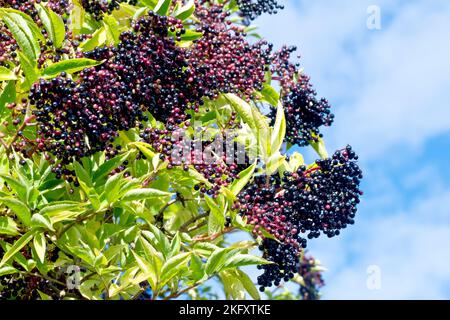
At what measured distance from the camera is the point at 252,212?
11.0 ft

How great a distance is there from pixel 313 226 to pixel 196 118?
99 centimetres

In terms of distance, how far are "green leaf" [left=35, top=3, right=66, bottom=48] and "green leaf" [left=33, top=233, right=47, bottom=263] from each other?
942 mm

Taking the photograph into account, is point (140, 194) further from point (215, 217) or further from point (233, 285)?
point (233, 285)

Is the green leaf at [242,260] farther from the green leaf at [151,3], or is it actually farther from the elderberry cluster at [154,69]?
the green leaf at [151,3]

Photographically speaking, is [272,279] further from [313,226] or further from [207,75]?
[207,75]

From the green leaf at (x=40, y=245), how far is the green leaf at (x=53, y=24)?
0.94 m

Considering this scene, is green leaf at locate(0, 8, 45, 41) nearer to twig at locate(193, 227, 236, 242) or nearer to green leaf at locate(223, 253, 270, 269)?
twig at locate(193, 227, 236, 242)

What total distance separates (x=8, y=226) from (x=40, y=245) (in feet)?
0.61

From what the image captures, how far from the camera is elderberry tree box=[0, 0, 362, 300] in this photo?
3.20m

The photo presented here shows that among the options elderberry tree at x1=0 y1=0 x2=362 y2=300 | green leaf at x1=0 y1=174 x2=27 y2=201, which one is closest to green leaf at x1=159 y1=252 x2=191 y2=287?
elderberry tree at x1=0 y1=0 x2=362 y2=300

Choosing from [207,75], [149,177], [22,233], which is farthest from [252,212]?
[22,233]

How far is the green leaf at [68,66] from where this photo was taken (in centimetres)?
318

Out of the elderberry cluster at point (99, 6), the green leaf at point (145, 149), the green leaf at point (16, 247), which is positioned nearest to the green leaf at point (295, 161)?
the green leaf at point (145, 149)

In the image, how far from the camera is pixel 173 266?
125 inches
